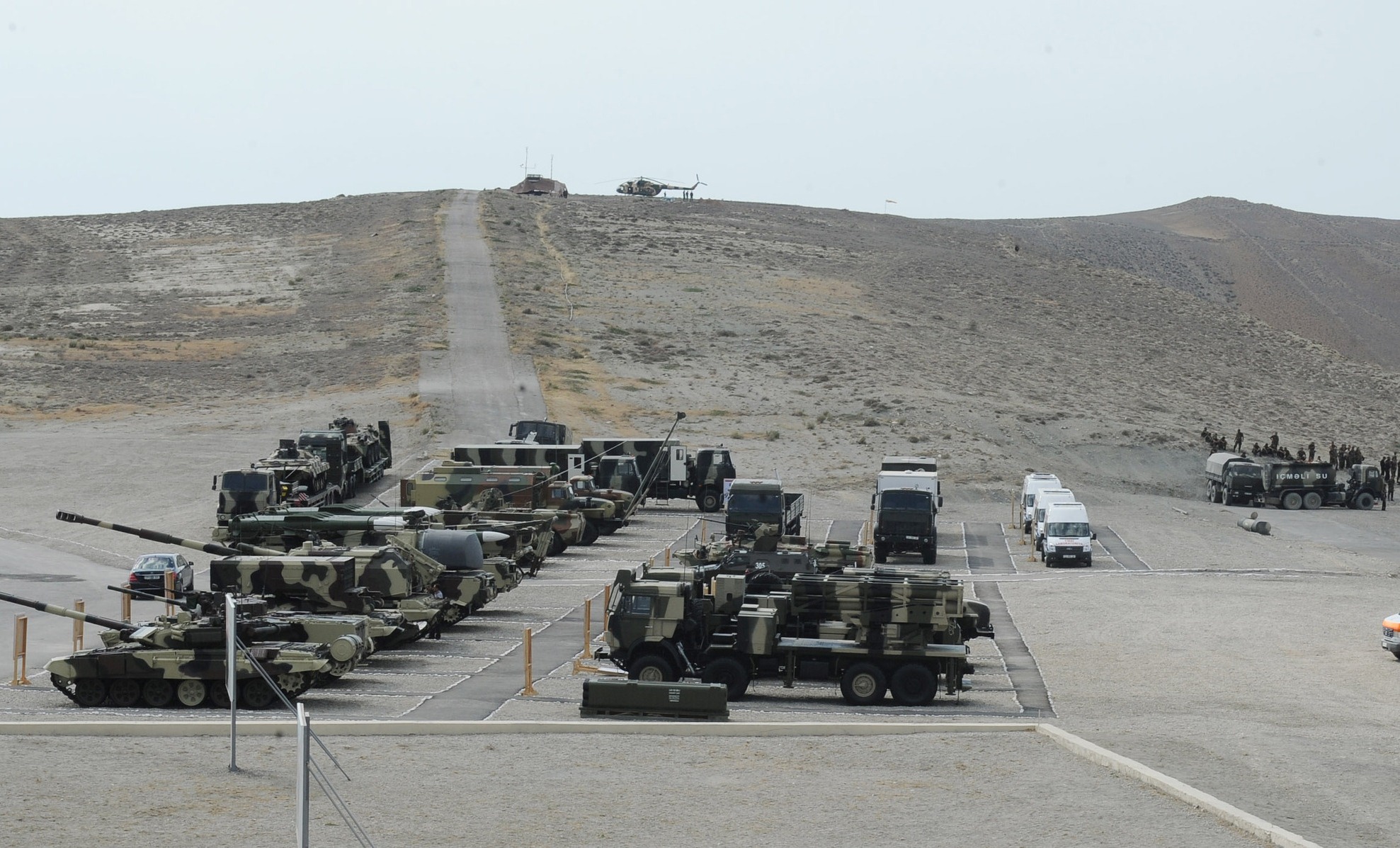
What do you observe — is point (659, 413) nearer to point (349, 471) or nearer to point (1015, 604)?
point (349, 471)

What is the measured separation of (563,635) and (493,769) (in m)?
11.5

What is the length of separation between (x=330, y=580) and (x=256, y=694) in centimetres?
510

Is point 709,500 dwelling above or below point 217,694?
above

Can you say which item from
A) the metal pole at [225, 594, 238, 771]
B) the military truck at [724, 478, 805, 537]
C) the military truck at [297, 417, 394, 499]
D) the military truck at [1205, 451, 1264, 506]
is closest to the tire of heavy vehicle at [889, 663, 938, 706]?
the metal pole at [225, 594, 238, 771]

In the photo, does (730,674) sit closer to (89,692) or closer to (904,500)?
(89,692)

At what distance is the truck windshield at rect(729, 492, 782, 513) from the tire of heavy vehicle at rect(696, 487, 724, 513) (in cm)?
824

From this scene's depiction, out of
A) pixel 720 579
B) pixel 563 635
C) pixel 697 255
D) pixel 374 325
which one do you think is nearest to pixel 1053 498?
pixel 563 635

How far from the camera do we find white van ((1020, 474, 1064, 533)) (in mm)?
47688

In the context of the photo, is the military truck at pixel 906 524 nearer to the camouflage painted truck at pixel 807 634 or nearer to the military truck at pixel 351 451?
the military truck at pixel 351 451

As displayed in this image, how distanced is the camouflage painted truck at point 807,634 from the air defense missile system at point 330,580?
5.20 meters

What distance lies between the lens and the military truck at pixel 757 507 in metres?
41.8

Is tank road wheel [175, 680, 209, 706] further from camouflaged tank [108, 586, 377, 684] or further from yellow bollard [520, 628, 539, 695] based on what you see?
yellow bollard [520, 628, 539, 695]

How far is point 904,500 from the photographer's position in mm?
41562

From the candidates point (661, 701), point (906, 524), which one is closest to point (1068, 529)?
point (906, 524)
